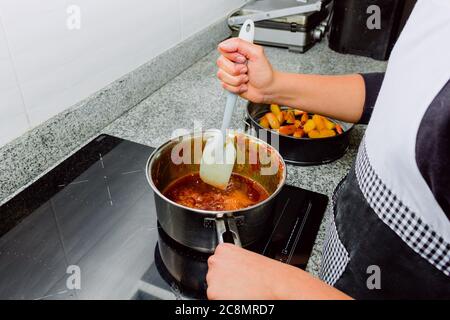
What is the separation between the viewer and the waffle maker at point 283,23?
1.35 meters

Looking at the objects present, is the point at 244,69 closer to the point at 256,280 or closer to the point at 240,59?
the point at 240,59

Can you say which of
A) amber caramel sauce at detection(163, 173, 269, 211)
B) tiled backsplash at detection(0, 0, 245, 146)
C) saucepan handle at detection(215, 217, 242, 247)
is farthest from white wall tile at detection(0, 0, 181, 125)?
saucepan handle at detection(215, 217, 242, 247)

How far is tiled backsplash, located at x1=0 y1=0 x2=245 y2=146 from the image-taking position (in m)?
0.68

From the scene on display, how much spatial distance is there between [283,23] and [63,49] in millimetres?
865

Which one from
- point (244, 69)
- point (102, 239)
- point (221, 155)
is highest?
point (244, 69)

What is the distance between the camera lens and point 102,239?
67 centimetres

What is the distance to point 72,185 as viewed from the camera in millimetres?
790

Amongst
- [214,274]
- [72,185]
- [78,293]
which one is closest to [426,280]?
[214,274]

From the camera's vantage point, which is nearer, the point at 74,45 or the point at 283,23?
the point at 74,45

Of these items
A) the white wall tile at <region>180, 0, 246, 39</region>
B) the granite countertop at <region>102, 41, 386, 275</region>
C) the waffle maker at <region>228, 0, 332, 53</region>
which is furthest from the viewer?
the waffle maker at <region>228, 0, 332, 53</region>

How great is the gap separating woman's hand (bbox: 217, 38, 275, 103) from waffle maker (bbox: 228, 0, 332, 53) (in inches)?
23.9

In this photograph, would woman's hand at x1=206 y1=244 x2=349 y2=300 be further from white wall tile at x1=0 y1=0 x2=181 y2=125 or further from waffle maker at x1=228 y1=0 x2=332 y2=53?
waffle maker at x1=228 y1=0 x2=332 y2=53

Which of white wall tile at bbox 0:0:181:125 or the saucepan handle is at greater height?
white wall tile at bbox 0:0:181:125

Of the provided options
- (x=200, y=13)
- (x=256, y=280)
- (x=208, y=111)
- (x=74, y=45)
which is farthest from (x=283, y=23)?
(x=256, y=280)
